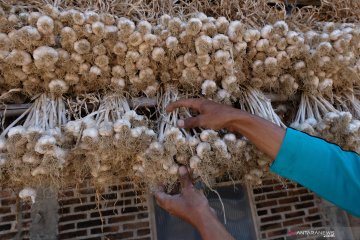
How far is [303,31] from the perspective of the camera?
156cm

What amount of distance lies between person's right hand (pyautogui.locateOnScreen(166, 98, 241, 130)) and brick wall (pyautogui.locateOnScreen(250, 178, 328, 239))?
139 centimetres

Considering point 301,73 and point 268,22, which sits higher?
point 268,22

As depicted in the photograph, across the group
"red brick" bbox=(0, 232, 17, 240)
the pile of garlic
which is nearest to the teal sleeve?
the pile of garlic

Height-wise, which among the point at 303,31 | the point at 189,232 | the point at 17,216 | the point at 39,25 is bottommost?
the point at 189,232

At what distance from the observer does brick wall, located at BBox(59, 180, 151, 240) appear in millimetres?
2098

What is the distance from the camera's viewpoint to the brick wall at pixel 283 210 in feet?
8.00

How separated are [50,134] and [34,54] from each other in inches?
11.3

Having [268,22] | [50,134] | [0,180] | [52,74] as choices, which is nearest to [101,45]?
[52,74]

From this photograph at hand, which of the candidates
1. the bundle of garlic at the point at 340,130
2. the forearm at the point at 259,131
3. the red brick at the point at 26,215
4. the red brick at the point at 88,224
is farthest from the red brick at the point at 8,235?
the bundle of garlic at the point at 340,130

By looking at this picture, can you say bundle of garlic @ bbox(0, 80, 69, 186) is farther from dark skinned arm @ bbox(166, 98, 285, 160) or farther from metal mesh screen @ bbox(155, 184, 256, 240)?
metal mesh screen @ bbox(155, 184, 256, 240)

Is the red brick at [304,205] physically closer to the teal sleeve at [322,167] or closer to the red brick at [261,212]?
the red brick at [261,212]

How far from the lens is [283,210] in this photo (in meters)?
2.53

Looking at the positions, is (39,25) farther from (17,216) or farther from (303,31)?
(17,216)

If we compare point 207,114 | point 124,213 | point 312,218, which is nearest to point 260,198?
point 312,218
